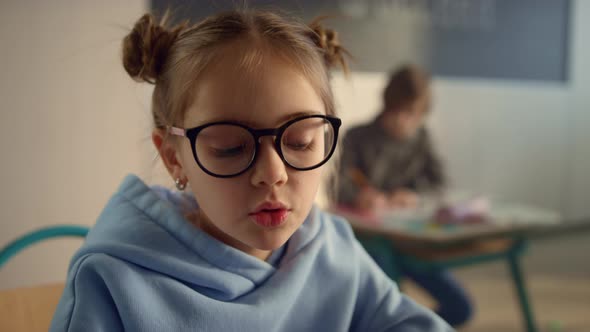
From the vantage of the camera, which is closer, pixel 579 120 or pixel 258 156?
pixel 258 156

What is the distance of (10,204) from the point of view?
85.0 inches

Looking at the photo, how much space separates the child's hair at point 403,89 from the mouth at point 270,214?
2115mm

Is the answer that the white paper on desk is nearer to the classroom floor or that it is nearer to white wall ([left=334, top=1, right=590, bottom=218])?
the classroom floor

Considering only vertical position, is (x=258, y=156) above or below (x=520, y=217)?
above

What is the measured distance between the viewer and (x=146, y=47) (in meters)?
0.91

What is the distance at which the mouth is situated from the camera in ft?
2.70

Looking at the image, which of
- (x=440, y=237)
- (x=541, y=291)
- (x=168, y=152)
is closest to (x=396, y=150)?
(x=440, y=237)

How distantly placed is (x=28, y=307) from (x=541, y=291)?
3.29 metres

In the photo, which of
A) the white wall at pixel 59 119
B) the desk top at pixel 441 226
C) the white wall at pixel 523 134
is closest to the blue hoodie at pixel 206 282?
the desk top at pixel 441 226

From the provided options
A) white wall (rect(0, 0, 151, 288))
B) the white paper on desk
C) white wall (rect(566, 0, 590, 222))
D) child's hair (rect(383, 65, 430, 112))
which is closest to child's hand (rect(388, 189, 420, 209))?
the white paper on desk

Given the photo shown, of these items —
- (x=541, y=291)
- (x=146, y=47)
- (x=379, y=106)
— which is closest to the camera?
(x=146, y=47)

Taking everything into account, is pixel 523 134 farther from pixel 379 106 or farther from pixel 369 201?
pixel 369 201

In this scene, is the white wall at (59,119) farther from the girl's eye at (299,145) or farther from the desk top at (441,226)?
the girl's eye at (299,145)

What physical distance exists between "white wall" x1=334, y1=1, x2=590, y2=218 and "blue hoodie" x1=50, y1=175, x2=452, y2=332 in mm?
3425
